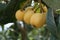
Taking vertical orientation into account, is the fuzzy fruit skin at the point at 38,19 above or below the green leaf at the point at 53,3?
below

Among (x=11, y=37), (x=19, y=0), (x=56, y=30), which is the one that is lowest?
(x=11, y=37)

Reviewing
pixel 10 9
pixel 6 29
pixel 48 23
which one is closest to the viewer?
pixel 48 23

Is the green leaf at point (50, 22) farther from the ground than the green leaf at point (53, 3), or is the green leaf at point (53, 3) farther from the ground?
the green leaf at point (53, 3)

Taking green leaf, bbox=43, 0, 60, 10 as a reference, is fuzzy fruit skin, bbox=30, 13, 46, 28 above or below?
below

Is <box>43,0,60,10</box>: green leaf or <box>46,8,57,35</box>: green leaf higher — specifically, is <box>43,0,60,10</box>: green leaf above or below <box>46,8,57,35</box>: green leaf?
above

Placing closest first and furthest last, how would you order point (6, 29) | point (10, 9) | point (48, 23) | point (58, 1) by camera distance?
1. point (58, 1)
2. point (48, 23)
3. point (10, 9)
4. point (6, 29)

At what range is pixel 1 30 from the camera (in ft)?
5.24

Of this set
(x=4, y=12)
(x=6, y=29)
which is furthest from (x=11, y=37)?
(x=4, y=12)

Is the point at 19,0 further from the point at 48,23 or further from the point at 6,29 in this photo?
the point at 6,29

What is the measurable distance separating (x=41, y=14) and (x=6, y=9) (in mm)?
285

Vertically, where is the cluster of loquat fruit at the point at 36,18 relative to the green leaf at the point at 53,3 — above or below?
below

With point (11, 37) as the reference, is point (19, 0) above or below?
above

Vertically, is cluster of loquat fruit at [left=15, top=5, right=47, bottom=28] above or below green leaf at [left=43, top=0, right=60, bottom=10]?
below

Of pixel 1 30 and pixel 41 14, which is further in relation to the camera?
pixel 1 30
